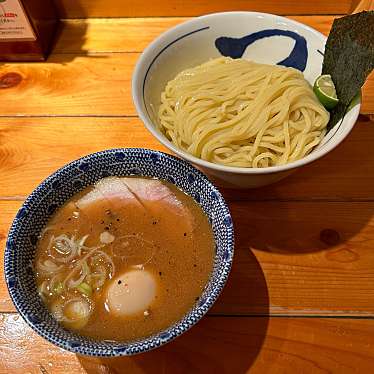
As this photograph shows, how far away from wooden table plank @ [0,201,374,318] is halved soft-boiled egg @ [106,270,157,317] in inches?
8.3

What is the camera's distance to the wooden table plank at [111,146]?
140 cm

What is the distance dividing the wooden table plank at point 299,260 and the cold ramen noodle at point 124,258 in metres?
0.18

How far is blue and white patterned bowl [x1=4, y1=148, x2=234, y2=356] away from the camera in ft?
3.06

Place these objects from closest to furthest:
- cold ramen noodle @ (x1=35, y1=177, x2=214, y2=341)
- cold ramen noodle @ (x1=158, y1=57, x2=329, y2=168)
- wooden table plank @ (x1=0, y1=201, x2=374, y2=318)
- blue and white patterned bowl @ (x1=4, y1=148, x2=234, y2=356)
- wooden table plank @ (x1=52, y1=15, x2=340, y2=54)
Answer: blue and white patterned bowl @ (x1=4, y1=148, x2=234, y2=356), cold ramen noodle @ (x1=35, y1=177, x2=214, y2=341), wooden table plank @ (x1=0, y1=201, x2=374, y2=318), cold ramen noodle @ (x1=158, y1=57, x2=329, y2=168), wooden table plank @ (x1=52, y1=15, x2=340, y2=54)

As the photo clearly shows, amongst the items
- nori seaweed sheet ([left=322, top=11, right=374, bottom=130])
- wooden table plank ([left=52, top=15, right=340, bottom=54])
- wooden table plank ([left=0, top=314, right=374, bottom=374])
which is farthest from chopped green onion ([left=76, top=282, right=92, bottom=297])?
wooden table plank ([left=52, top=15, right=340, bottom=54])

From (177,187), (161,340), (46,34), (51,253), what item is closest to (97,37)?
(46,34)

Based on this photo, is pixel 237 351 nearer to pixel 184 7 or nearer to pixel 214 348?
pixel 214 348

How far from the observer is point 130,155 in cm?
122

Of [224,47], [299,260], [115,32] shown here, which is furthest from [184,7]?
[299,260]

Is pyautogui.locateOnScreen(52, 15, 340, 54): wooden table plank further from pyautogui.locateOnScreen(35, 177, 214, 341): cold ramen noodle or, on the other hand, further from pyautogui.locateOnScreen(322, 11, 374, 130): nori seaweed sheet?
pyautogui.locateOnScreen(35, 177, 214, 341): cold ramen noodle

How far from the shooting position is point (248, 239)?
51.2 inches

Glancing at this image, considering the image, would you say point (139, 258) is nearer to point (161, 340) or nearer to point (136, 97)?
point (161, 340)

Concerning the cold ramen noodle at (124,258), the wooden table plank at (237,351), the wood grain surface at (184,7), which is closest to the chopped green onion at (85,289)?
the cold ramen noodle at (124,258)

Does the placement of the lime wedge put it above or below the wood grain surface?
below
